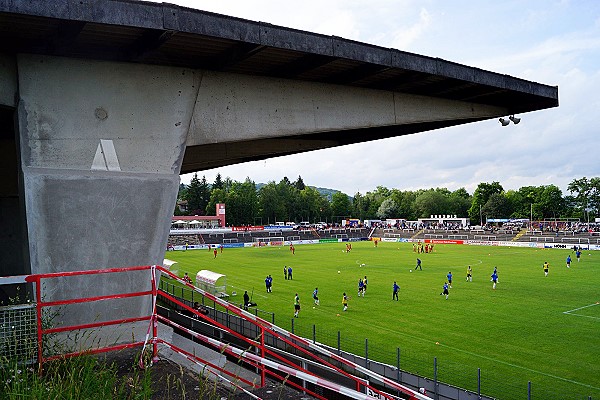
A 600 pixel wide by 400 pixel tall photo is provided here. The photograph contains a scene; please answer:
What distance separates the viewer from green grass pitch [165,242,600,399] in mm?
18066

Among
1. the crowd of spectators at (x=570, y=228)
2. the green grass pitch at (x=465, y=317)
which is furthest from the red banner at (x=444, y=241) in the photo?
the green grass pitch at (x=465, y=317)

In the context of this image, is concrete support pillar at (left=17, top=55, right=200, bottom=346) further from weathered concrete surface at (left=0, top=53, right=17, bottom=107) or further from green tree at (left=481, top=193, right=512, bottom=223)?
green tree at (left=481, top=193, right=512, bottom=223)

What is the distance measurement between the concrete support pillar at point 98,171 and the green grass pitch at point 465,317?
12.5 meters

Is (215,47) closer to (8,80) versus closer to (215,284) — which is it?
(8,80)

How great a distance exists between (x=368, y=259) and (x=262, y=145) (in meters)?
44.7

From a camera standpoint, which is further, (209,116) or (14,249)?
(14,249)

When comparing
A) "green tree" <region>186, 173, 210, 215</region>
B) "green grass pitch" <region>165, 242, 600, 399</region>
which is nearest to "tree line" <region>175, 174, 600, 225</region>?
"green tree" <region>186, 173, 210, 215</region>

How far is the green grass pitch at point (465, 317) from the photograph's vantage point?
18.1 meters

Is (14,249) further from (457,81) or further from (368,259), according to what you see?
(368,259)

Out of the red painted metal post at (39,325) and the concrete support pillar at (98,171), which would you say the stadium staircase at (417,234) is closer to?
the concrete support pillar at (98,171)

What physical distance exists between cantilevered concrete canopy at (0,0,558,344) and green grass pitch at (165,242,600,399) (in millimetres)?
11901

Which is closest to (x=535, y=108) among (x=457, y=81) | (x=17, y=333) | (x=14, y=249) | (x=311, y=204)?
(x=457, y=81)

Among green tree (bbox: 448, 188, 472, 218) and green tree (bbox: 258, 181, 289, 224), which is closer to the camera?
green tree (bbox: 258, 181, 289, 224)

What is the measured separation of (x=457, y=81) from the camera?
1192cm
